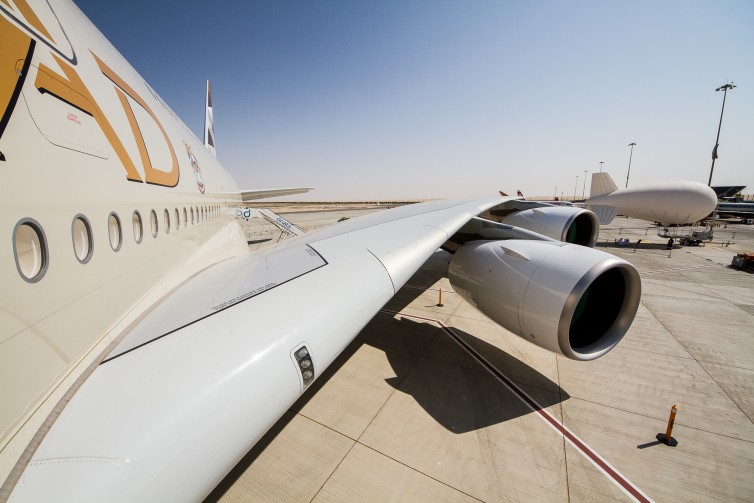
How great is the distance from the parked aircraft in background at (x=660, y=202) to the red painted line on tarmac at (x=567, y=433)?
68.7 ft

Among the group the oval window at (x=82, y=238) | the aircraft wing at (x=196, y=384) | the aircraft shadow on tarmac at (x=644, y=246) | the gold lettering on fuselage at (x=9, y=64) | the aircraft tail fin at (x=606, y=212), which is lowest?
the aircraft shadow on tarmac at (x=644, y=246)

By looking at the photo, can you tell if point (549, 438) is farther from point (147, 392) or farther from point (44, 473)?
point (44, 473)

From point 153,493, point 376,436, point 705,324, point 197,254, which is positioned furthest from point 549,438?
point 705,324

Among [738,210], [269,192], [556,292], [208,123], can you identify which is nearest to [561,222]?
[556,292]

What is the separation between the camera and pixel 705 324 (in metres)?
7.60

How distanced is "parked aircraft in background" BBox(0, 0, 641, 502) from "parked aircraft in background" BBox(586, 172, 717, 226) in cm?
2343

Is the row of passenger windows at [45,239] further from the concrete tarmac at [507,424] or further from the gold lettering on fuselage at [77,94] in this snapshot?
the concrete tarmac at [507,424]

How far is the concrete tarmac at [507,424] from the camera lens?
135 inches

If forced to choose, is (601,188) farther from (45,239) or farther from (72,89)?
(45,239)

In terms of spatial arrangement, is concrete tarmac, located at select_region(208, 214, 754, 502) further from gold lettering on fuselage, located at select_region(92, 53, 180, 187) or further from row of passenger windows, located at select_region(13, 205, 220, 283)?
gold lettering on fuselage, located at select_region(92, 53, 180, 187)

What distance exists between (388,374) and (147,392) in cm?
433

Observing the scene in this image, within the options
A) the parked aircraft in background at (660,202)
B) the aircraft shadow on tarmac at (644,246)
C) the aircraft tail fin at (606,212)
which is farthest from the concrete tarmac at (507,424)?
the parked aircraft in background at (660,202)

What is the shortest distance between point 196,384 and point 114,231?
58.2 inches

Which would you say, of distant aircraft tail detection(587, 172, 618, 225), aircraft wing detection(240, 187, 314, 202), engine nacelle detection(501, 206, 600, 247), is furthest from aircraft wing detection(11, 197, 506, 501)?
distant aircraft tail detection(587, 172, 618, 225)
